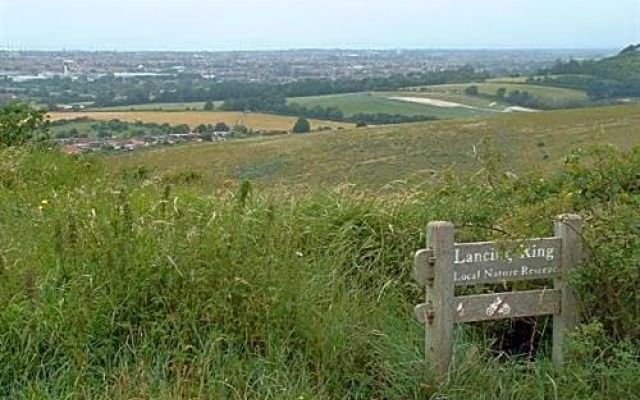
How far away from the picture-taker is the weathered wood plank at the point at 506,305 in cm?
506

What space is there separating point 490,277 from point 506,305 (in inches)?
7.3

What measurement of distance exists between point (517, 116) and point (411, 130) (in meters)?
2.56

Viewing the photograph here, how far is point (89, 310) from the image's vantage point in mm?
4789

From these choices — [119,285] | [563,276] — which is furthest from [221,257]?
[563,276]

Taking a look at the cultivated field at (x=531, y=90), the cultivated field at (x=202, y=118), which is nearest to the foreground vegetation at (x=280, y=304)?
the cultivated field at (x=202, y=118)

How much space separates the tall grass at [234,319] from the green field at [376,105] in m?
20.6

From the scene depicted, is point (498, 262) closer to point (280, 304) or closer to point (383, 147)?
point (280, 304)

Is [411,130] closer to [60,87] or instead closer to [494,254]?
[60,87]

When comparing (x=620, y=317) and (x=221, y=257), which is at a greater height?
(x=221, y=257)

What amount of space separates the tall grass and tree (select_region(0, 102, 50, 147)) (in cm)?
555

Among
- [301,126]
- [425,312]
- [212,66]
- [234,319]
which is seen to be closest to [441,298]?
[425,312]

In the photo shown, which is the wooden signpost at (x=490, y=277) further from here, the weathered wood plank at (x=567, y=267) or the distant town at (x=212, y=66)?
the distant town at (x=212, y=66)

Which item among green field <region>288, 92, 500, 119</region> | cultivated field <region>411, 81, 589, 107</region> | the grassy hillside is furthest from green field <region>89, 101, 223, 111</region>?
cultivated field <region>411, 81, 589, 107</region>

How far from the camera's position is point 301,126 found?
2459 centimetres
